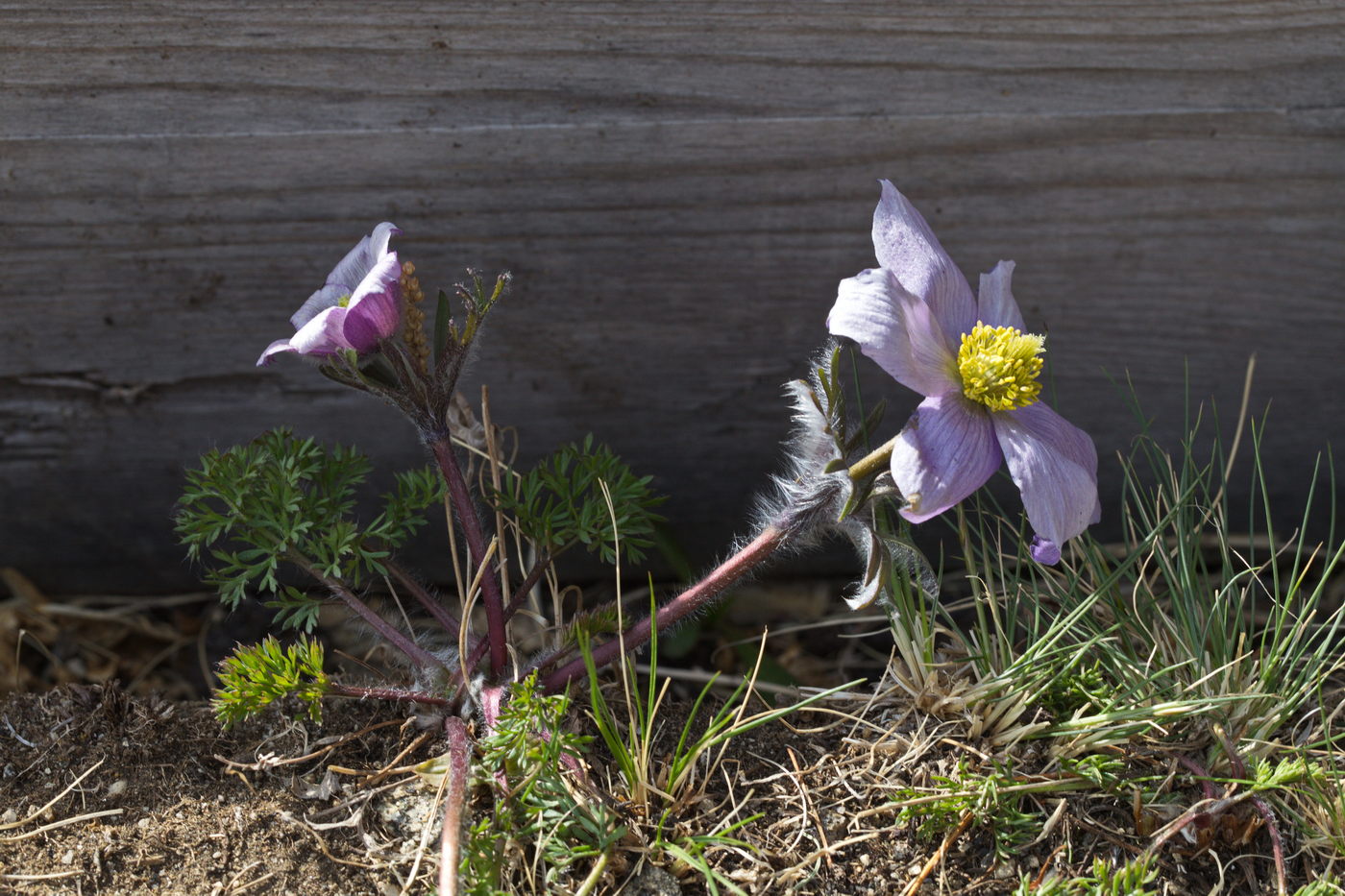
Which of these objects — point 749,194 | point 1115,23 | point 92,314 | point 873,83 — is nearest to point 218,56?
point 92,314

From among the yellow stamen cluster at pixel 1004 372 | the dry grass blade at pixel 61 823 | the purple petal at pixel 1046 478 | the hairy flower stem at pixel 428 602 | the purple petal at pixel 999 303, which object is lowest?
the dry grass blade at pixel 61 823

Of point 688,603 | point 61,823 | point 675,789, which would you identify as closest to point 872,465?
point 688,603

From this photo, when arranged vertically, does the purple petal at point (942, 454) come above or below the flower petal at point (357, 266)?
below

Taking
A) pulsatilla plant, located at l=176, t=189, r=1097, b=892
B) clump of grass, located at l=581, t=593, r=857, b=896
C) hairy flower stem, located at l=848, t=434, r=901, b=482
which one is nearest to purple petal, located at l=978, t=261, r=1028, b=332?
pulsatilla plant, located at l=176, t=189, r=1097, b=892

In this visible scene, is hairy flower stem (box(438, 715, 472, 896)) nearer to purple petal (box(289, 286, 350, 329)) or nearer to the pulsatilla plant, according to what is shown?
the pulsatilla plant

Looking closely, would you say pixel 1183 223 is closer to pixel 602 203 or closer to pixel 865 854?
pixel 602 203

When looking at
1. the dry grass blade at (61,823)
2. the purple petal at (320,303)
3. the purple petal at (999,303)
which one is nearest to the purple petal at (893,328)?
the purple petal at (999,303)

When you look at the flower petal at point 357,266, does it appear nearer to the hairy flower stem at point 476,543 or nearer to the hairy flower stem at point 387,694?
the hairy flower stem at point 476,543
